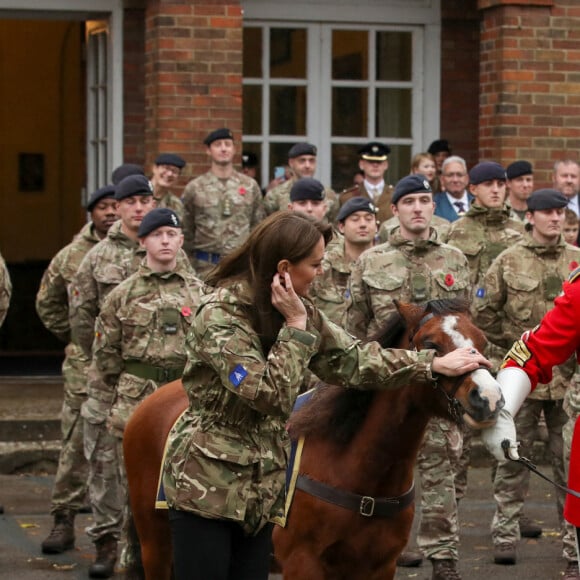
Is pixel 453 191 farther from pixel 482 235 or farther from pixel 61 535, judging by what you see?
pixel 61 535

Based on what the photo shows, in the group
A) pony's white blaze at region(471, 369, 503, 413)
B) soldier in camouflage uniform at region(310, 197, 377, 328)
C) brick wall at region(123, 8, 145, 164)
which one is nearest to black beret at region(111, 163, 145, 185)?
soldier in camouflage uniform at region(310, 197, 377, 328)

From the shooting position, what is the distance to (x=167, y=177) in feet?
39.0

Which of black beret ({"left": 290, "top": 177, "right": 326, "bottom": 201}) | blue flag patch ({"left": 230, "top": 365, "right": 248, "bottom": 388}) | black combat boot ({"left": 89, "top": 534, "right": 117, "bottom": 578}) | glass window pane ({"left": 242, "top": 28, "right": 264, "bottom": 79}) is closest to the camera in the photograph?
blue flag patch ({"left": 230, "top": 365, "right": 248, "bottom": 388})

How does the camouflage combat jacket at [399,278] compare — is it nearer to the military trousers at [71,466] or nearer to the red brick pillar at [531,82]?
the military trousers at [71,466]

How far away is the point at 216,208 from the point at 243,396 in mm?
7259

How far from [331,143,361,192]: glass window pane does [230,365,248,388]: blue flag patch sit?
29.9 feet

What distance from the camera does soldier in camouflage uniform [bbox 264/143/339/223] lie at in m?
12.2

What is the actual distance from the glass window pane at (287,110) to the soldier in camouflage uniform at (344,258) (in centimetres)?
371

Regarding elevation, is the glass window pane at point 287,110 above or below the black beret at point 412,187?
above

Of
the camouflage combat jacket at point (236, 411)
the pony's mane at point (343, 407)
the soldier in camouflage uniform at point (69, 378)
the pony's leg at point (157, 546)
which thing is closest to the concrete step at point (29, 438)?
the soldier in camouflage uniform at point (69, 378)

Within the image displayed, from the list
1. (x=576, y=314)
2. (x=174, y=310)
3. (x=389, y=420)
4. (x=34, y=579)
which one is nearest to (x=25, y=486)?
(x=34, y=579)

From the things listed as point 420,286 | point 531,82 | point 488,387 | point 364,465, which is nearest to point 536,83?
point 531,82

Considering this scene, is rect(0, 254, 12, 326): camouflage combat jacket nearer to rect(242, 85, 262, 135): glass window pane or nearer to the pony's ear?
the pony's ear

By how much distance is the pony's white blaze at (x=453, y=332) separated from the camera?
5.87m
